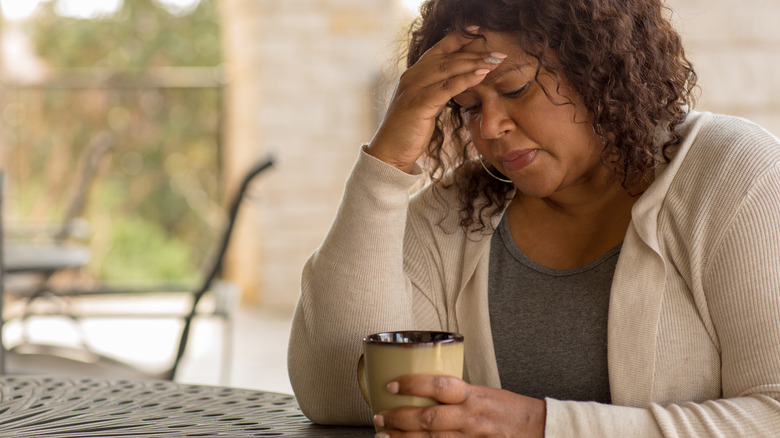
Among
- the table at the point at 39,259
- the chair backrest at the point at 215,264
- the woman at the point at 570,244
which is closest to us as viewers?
the woman at the point at 570,244

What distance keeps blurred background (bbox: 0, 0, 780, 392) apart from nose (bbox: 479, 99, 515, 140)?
93.6 inches

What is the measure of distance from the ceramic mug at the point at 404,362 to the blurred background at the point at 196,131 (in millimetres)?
2521

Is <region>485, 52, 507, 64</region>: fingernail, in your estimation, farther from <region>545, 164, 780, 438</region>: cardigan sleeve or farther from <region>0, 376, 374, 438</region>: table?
<region>0, 376, 374, 438</region>: table

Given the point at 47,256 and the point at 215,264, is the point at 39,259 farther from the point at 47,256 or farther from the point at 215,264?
the point at 215,264

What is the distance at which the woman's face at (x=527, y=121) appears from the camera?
1179 mm

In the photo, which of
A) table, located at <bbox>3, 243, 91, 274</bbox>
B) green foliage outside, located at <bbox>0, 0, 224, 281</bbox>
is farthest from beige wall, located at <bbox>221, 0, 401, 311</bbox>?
table, located at <bbox>3, 243, 91, 274</bbox>

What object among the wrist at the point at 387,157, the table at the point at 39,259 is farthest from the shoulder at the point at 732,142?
the table at the point at 39,259

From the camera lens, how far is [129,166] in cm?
652

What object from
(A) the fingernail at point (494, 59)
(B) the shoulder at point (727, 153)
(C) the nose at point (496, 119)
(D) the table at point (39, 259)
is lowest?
(D) the table at point (39, 259)

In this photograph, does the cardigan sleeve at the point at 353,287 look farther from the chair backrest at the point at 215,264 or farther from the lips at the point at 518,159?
the chair backrest at the point at 215,264

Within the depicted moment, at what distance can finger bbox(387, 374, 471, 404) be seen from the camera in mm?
908

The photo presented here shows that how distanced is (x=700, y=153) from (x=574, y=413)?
1.24ft

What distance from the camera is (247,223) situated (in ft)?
17.5

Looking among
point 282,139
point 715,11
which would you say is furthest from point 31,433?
point 282,139
